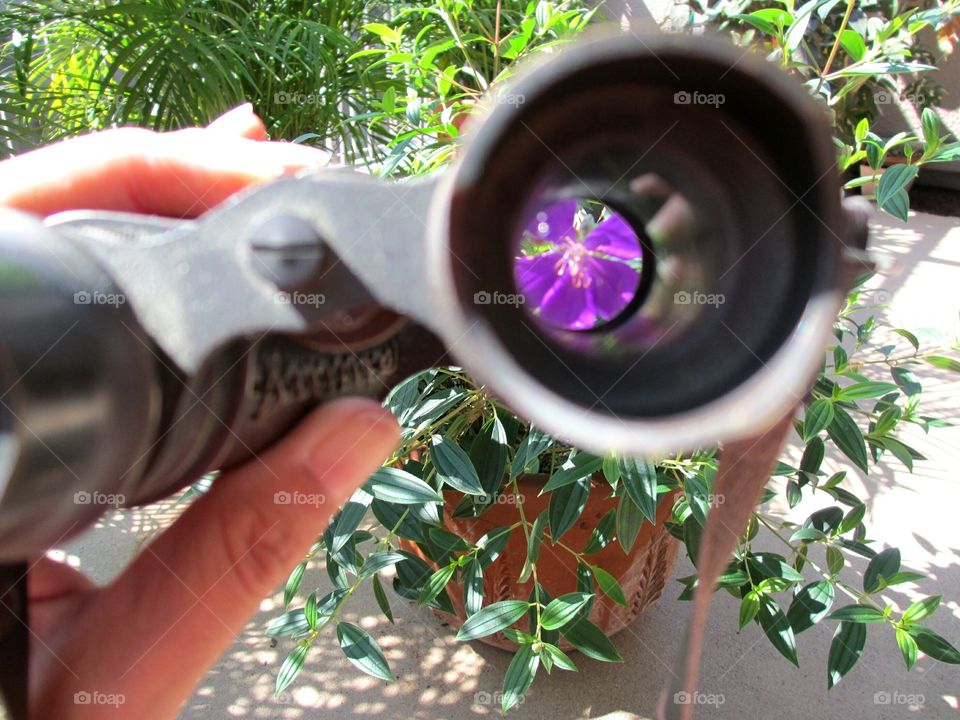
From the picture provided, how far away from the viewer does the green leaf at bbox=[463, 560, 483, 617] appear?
76 centimetres

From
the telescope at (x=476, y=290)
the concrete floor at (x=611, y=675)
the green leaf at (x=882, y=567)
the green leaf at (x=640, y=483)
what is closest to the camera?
the telescope at (x=476, y=290)

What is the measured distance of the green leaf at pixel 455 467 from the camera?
27.8 inches

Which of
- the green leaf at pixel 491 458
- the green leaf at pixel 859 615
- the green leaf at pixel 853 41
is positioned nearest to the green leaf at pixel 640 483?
the green leaf at pixel 491 458

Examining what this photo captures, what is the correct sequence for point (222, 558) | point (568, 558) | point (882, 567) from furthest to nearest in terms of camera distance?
1. point (568, 558)
2. point (882, 567)
3. point (222, 558)

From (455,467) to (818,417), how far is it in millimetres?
357

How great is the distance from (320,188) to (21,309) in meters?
0.13

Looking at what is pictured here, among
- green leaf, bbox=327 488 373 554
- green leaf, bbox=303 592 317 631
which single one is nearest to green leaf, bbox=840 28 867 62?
green leaf, bbox=327 488 373 554

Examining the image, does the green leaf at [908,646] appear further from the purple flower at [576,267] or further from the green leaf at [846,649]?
the purple flower at [576,267]

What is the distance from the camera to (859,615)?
29.5 inches

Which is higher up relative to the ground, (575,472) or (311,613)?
(575,472)

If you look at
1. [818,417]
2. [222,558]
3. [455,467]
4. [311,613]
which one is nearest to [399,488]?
[455,467]

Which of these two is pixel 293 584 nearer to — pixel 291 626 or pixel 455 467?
pixel 291 626

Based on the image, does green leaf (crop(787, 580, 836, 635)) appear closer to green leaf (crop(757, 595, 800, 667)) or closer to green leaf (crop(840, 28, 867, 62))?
green leaf (crop(757, 595, 800, 667))

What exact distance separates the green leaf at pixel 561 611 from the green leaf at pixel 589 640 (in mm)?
39
